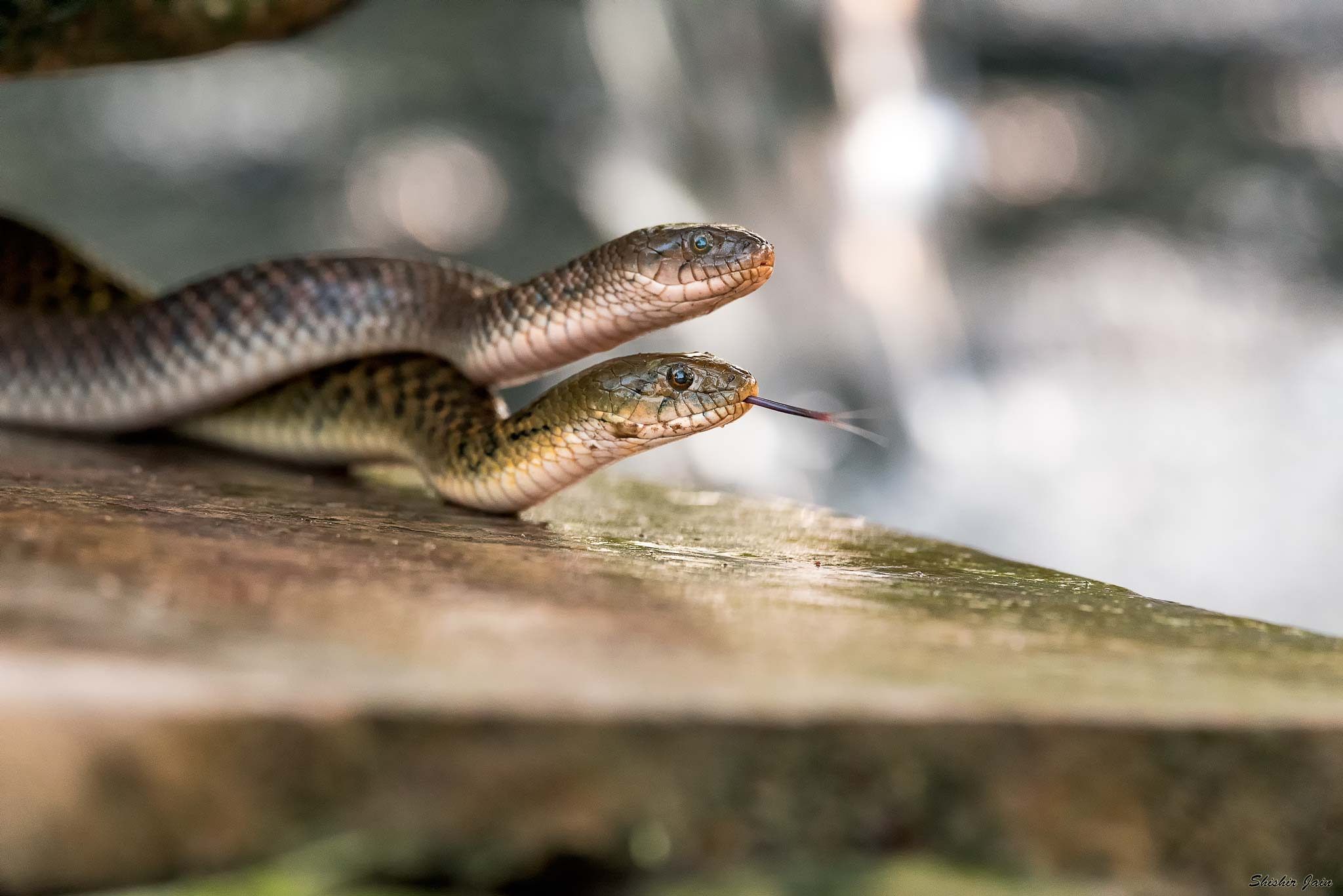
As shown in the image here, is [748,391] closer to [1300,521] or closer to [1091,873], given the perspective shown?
[1091,873]

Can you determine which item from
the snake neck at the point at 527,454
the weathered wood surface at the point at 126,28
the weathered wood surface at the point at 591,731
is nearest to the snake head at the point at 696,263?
the snake neck at the point at 527,454

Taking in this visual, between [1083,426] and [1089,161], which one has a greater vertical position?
[1089,161]

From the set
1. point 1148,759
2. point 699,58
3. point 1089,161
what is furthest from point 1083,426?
point 1148,759

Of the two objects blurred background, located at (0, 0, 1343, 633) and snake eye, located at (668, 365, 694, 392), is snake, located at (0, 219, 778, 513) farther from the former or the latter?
blurred background, located at (0, 0, 1343, 633)

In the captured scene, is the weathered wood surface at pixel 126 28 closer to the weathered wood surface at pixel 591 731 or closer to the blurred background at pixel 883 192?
the weathered wood surface at pixel 591 731

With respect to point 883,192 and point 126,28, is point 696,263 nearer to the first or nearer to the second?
point 126,28

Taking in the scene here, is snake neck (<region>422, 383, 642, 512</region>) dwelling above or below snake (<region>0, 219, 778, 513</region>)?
below

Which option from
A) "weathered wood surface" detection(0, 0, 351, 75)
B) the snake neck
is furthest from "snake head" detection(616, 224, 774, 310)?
"weathered wood surface" detection(0, 0, 351, 75)
